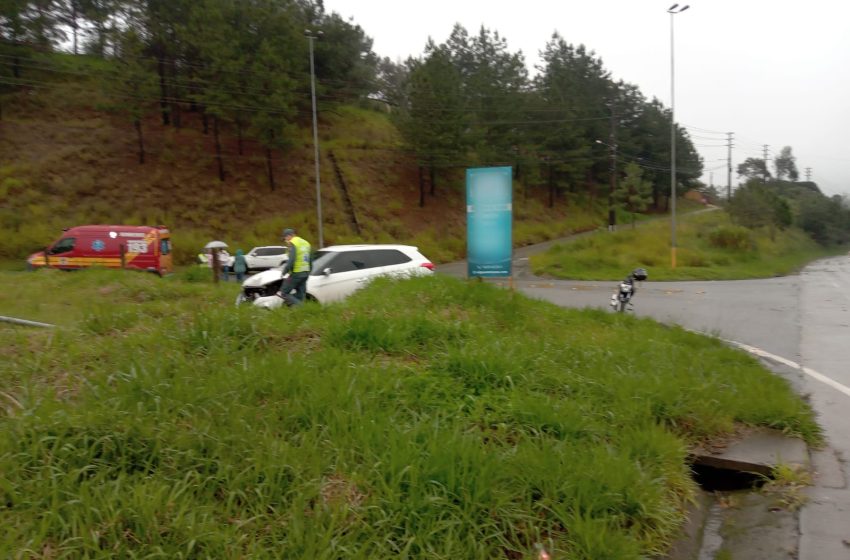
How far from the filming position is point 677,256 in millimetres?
29281

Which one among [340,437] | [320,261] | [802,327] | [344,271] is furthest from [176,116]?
[340,437]

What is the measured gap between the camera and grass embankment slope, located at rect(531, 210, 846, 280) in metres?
26.0

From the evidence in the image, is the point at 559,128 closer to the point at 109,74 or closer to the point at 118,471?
the point at 109,74

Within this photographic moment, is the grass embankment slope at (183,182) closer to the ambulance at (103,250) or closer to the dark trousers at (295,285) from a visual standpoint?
the ambulance at (103,250)

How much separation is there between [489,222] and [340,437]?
28.8 ft

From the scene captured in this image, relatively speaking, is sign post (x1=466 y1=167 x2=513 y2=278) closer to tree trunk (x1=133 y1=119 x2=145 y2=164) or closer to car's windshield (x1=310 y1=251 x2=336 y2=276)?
car's windshield (x1=310 y1=251 x2=336 y2=276)

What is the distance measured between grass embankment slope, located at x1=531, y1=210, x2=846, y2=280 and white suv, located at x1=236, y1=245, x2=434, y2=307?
15087mm

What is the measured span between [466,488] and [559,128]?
49.2 metres

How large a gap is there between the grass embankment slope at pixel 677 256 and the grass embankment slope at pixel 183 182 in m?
8.44

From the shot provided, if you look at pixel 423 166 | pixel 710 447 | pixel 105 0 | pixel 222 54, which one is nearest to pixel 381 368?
pixel 710 447

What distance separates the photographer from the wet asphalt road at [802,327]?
13.6 ft

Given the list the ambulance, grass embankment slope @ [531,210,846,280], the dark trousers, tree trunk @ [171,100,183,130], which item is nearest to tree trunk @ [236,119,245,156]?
tree trunk @ [171,100,183,130]

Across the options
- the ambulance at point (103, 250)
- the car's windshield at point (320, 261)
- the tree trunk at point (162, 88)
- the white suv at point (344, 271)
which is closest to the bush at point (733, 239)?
the white suv at point (344, 271)

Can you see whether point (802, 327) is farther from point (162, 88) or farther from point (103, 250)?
point (162, 88)
